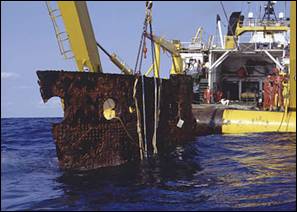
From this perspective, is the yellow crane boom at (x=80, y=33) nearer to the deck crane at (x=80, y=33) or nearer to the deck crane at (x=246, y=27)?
the deck crane at (x=80, y=33)

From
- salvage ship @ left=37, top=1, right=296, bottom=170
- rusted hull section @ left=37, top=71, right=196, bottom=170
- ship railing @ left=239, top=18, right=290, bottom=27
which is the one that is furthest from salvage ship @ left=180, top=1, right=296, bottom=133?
rusted hull section @ left=37, top=71, right=196, bottom=170

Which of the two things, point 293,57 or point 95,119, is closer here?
point 95,119

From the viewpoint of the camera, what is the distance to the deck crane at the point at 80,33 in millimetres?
10578

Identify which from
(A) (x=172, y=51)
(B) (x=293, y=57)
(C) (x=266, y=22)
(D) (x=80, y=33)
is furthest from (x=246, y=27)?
(D) (x=80, y=33)

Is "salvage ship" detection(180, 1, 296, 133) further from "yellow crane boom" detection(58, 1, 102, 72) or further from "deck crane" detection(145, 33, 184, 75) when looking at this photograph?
"yellow crane boom" detection(58, 1, 102, 72)

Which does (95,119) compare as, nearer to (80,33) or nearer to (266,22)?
(80,33)

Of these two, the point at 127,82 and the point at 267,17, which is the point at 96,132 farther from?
the point at 267,17

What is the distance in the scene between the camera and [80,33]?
10.9 m

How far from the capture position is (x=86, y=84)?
994cm

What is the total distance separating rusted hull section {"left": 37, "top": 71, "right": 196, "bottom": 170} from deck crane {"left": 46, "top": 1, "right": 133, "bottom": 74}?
1348mm

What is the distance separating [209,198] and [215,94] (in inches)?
868

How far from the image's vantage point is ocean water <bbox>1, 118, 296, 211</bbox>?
271 inches

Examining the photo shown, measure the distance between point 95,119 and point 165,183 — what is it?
7.97 ft

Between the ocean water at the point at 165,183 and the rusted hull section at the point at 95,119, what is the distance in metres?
0.37
